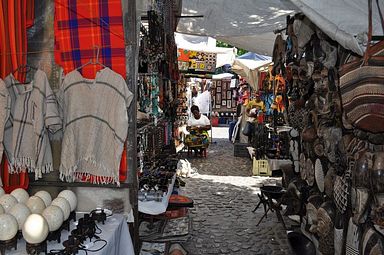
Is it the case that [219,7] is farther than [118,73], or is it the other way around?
[219,7]

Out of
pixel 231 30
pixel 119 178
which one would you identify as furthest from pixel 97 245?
pixel 231 30

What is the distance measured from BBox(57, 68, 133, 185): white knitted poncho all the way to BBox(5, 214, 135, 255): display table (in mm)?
312

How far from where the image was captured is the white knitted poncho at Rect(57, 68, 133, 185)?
2.69 m

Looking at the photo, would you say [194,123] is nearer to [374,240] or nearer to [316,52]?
[316,52]

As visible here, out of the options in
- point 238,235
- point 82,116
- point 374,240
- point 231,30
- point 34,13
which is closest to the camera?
point 374,240

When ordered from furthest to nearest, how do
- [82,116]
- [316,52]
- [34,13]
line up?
[316,52]
[34,13]
[82,116]

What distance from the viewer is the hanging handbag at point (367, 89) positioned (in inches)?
80.0

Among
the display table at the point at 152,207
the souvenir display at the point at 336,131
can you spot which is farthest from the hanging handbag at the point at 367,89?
the display table at the point at 152,207

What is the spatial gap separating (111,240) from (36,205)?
1.49 ft

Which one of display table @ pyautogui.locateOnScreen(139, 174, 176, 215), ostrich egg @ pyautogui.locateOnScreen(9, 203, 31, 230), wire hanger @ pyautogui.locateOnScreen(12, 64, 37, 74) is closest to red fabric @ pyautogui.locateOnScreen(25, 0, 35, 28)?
wire hanger @ pyautogui.locateOnScreen(12, 64, 37, 74)

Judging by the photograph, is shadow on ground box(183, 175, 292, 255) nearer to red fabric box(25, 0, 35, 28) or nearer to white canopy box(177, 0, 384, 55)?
white canopy box(177, 0, 384, 55)

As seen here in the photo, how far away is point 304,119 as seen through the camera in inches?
165

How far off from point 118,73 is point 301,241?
2.43 metres

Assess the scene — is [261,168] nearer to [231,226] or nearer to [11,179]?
[231,226]
